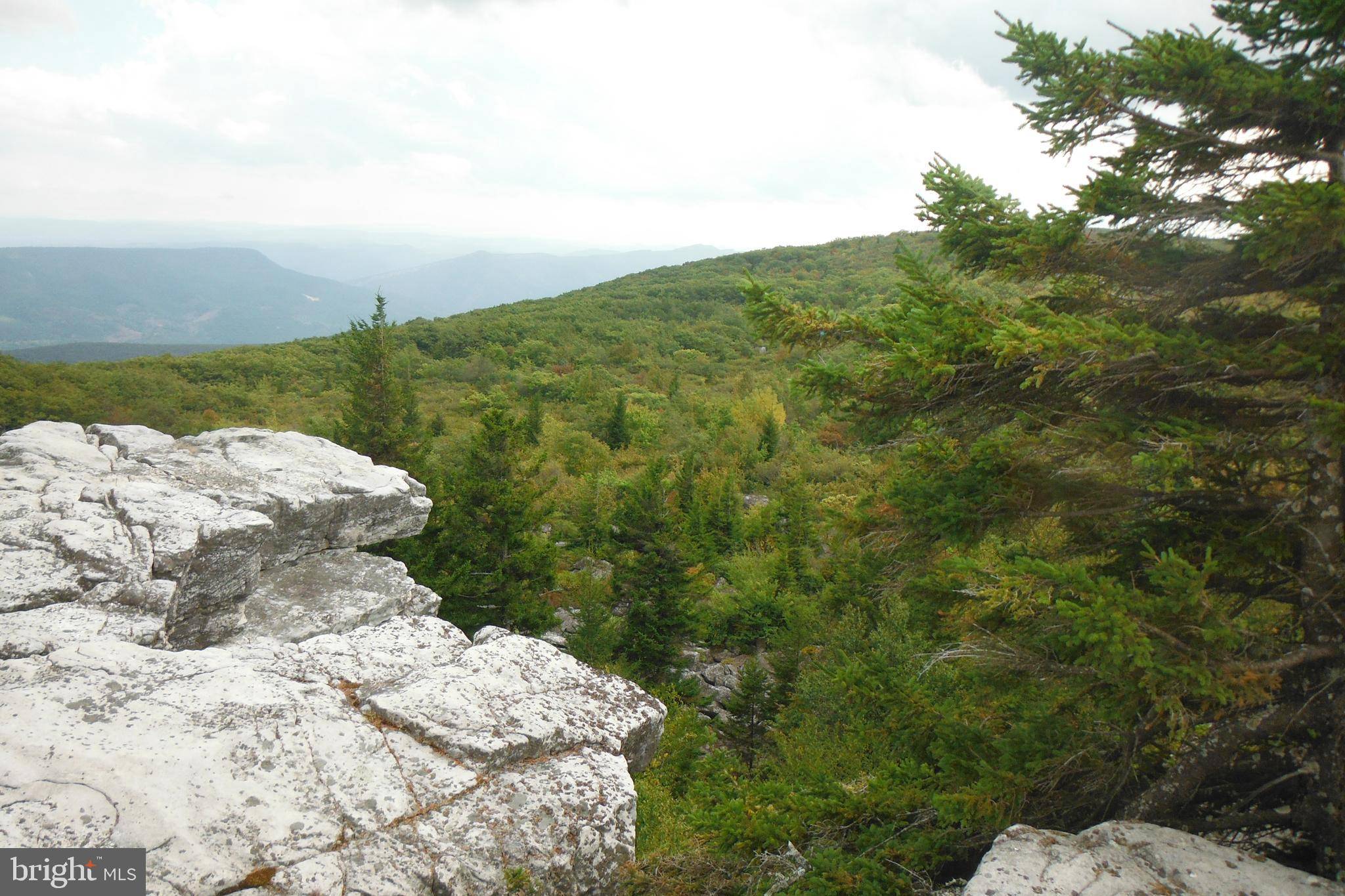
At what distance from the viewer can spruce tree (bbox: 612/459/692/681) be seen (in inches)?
640

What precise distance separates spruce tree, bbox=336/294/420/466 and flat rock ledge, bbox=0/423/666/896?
8118 mm

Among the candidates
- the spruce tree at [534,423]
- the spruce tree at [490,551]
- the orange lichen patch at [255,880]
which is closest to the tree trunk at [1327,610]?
the orange lichen patch at [255,880]

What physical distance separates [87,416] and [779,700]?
25.8m

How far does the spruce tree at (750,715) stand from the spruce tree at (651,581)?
204cm

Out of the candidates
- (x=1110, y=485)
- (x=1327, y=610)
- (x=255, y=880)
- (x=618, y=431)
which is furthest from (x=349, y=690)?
(x=618, y=431)

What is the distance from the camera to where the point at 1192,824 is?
4.38 m

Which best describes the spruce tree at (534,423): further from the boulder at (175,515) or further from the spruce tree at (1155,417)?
the spruce tree at (1155,417)

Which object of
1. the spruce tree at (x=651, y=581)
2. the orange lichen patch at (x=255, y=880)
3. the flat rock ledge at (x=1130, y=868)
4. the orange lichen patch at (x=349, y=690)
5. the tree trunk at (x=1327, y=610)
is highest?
the tree trunk at (x=1327, y=610)

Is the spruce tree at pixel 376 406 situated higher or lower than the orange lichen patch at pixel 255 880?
higher

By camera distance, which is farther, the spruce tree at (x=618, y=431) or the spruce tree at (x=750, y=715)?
the spruce tree at (x=618, y=431)

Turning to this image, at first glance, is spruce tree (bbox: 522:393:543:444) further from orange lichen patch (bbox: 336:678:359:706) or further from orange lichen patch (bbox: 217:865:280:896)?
orange lichen patch (bbox: 217:865:280:896)

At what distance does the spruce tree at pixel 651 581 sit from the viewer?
16.3 meters

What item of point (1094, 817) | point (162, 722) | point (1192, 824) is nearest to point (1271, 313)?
point (1192, 824)

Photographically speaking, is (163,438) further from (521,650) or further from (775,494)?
(775,494)
